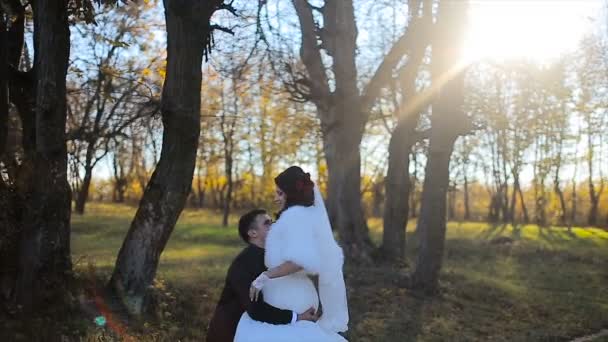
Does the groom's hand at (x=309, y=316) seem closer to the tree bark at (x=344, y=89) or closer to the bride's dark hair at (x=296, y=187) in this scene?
the bride's dark hair at (x=296, y=187)

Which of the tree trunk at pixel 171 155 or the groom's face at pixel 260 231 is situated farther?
the tree trunk at pixel 171 155

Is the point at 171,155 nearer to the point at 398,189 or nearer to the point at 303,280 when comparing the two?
the point at 303,280

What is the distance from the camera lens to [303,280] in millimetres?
5262

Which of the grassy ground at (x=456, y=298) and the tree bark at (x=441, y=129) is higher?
the tree bark at (x=441, y=129)

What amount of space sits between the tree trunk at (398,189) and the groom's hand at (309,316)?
13.3 metres

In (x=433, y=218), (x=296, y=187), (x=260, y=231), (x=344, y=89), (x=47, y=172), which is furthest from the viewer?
(x=344, y=89)

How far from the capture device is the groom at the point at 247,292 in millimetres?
5148

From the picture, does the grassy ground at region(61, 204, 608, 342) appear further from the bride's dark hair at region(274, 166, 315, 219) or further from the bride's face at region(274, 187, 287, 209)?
the bride's dark hair at region(274, 166, 315, 219)

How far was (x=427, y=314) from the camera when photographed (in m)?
13.1

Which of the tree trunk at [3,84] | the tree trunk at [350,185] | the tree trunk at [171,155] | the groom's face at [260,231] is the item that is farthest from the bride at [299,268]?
the tree trunk at [350,185]

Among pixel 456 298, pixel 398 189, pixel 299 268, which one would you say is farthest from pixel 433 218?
pixel 299 268

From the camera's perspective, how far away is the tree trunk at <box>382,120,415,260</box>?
18703 millimetres

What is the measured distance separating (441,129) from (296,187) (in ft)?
32.5

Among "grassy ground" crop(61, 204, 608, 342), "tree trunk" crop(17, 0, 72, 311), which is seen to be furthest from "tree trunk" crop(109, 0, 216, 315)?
"tree trunk" crop(17, 0, 72, 311)
